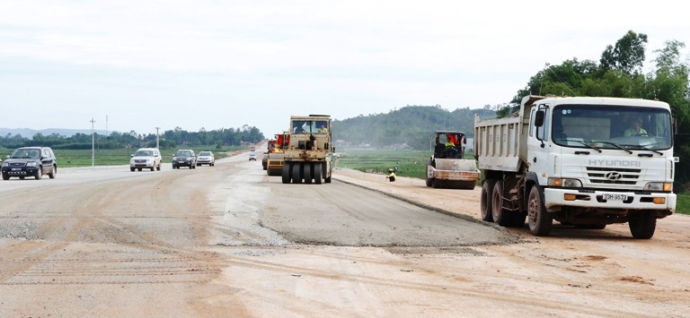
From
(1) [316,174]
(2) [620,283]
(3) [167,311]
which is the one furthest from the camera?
(1) [316,174]

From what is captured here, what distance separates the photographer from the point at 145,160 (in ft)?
218

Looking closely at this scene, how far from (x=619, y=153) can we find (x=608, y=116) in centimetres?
79

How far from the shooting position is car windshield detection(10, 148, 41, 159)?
46.1m

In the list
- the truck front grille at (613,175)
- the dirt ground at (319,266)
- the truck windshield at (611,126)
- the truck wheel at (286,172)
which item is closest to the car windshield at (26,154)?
the truck wheel at (286,172)

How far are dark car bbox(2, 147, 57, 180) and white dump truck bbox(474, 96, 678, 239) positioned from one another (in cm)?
3341

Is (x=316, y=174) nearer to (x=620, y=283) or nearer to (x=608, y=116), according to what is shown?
(x=608, y=116)

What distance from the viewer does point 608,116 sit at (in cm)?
1697

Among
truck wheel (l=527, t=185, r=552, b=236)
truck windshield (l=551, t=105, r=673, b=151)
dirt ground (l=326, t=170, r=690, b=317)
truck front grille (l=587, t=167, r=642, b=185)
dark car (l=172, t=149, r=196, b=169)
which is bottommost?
dark car (l=172, t=149, r=196, b=169)

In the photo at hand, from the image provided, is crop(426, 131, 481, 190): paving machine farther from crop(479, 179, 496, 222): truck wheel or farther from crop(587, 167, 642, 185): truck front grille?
crop(587, 167, 642, 185): truck front grille

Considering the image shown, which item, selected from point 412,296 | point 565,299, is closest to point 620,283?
point 565,299

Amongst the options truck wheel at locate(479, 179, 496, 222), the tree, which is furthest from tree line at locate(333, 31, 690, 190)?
truck wheel at locate(479, 179, 496, 222)

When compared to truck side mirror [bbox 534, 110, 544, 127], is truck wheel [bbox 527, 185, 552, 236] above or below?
below

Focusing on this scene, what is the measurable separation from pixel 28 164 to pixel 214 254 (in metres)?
34.0

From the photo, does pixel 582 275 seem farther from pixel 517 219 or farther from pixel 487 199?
pixel 487 199
